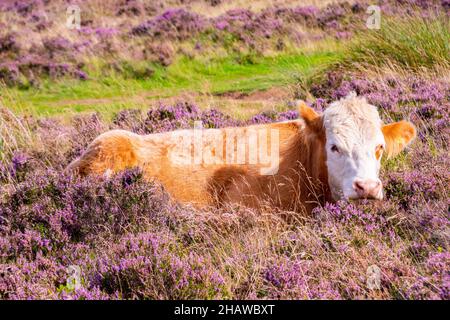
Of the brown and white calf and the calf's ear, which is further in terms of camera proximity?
the calf's ear

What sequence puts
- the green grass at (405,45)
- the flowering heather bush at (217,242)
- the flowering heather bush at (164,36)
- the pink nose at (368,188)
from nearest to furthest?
1. the flowering heather bush at (217,242)
2. the pink nose at (368,188)
3. the green grass at (405,45)
4. the flowering heather bush at (164,36)

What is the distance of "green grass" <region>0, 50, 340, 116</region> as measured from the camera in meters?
16.2

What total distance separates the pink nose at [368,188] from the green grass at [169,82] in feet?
35.4

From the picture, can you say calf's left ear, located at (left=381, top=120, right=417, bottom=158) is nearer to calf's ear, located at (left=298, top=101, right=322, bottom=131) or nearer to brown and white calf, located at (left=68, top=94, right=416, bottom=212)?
brown and white calf, located at (left=68, top=94, right=416, bottom=212)

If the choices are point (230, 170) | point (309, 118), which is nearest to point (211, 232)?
point (230, 170)

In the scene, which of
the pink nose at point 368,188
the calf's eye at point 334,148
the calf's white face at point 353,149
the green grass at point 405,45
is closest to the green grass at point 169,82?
the green grass at point 405,45

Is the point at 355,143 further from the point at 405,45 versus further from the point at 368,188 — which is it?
the point at 405,45

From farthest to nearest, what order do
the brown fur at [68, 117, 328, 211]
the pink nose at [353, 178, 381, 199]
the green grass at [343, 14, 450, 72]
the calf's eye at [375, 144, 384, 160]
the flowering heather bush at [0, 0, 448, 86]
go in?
the flowering heather bush at [0, 0, 448, 86], the green grass at [343, 14, 450, 72], the brown fur at [68, 117, 328, 211], the calf's eye at [375, 144, 384, 160], the pink nose at [353, 178, 381, 199]

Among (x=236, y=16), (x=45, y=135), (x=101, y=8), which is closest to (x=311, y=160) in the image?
(x=45, y=135)

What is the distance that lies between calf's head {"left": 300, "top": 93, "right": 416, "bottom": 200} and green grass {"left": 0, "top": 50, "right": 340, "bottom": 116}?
989 centimetres

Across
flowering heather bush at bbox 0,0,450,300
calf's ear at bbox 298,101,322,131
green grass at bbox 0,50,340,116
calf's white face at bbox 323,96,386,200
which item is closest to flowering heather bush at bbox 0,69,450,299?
flowering heather bush at bbox 0,0,450,300

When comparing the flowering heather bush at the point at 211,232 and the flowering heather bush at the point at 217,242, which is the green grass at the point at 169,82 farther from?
the flowering heather bush at the point at 217,242

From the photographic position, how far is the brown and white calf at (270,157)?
5.27 metres

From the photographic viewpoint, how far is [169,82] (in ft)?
58.6
